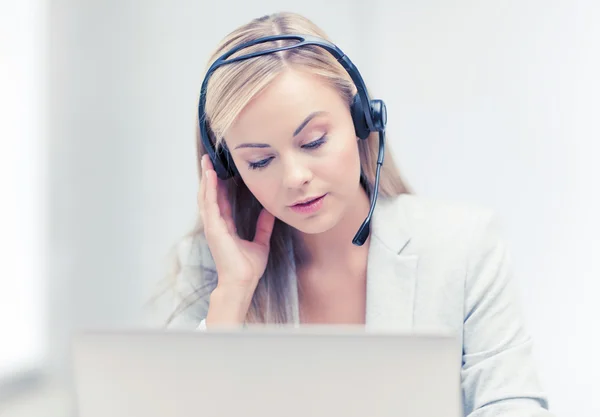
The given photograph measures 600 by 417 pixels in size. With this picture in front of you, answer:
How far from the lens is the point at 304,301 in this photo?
154 cm

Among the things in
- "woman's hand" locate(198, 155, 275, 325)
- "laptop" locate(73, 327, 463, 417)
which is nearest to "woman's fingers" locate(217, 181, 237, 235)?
"woman's hand" locate(198, 155, 275, 325)

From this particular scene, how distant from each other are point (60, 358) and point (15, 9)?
0.92 meters

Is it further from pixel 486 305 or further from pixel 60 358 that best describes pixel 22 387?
pixel 486 305

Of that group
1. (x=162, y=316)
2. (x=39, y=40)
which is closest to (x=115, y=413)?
(x=162, y=316)

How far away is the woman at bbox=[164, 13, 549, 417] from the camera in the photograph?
137 centimetres

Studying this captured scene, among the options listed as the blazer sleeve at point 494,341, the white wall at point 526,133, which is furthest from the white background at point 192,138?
the blazer sleeve at point 494,341

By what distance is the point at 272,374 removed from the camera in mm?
655

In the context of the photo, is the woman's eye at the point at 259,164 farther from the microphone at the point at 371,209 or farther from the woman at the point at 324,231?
the microphone at the point at 371,209

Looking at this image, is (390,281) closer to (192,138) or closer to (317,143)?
(317,143)

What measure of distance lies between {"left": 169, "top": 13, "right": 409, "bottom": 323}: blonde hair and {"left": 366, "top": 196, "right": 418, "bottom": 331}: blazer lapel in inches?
4.7

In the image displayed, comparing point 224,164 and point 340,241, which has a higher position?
point 224,164

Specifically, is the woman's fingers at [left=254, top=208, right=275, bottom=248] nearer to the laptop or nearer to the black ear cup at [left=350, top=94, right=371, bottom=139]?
the black ear cup at [left=350, top=94, right=371, bottom=139]

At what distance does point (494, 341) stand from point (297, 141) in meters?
0.59

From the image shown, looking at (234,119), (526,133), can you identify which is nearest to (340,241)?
(234,119)
